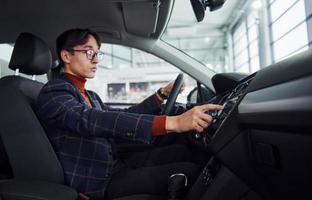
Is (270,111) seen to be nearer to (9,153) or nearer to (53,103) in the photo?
(53,103)

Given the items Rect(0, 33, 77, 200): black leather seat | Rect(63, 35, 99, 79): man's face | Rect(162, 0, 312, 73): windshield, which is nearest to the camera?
Rect(0, 33, 77, 200): black leather seat

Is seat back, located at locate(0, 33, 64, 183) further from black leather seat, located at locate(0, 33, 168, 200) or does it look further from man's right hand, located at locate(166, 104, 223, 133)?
man's right hand, located at locate(166, 104, 223, 133)

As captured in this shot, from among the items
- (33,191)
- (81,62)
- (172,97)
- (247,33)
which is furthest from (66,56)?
(247,33)

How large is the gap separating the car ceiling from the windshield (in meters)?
2.61

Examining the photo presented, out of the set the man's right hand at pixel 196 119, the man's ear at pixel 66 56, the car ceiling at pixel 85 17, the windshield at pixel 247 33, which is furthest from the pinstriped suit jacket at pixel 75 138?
the windshield at pixel 247 33

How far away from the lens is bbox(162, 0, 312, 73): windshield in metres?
6.27

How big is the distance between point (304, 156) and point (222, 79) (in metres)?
Answer: 0.82

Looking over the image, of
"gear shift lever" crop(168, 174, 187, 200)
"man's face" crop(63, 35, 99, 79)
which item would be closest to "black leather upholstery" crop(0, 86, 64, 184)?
"man's face" crop(63, 35, 99, 79)

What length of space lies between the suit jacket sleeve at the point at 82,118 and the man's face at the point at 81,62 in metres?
0.15

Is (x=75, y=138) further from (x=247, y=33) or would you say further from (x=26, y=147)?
(x=247, y=33)

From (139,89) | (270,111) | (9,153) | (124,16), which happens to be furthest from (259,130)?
(139,89)

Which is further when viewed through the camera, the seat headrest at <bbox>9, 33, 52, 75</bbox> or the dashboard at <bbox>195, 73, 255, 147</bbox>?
the seat headrest at <bbox>9, 33, 52, 75</bbox>

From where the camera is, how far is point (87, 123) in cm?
117

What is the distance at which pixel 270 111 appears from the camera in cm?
71
